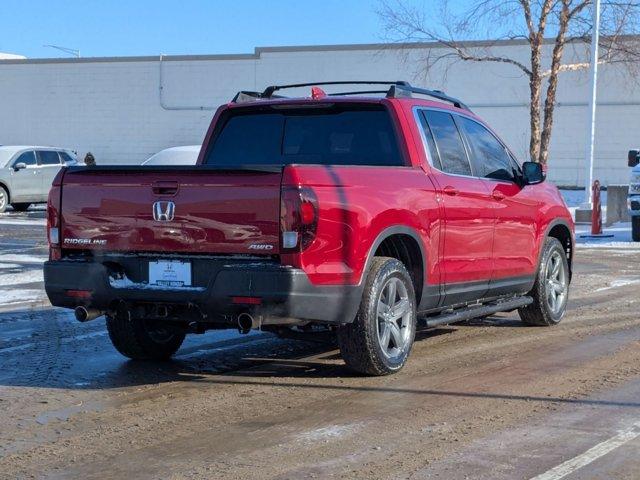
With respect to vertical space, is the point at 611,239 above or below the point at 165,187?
below

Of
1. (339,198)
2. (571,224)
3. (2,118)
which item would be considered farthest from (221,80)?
(339,198)

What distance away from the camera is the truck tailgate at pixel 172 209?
6391 mm

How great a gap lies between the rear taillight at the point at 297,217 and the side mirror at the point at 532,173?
3.07 meters

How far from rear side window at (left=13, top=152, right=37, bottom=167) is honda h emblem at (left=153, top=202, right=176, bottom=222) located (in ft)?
75.7

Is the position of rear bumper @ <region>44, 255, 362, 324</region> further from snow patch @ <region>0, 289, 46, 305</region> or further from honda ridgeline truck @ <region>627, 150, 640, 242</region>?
honda ridgeline truck @ <region>627, 150, 640, 242</region>

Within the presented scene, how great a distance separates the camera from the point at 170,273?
6.66 metres

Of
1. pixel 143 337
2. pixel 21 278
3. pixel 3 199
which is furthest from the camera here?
pixel 3 199

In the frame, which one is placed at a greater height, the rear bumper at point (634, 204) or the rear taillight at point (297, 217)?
the rear taillight at point (297, 217)

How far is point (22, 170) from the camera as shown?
28.5m

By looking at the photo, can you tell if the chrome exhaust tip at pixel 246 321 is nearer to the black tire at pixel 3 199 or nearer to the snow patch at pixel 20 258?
the snow patch at pixel 20 258

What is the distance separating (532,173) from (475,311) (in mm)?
1372

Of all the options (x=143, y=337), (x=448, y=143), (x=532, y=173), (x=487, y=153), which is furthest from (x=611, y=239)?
(x=143, y=337)

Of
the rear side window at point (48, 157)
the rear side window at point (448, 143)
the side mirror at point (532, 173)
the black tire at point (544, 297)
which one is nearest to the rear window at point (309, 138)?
the rear side window at point (448, 143)

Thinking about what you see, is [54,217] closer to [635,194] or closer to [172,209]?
[172,209]
